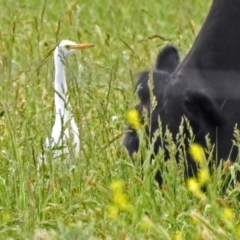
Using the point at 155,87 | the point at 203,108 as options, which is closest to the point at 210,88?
the point at 203,108

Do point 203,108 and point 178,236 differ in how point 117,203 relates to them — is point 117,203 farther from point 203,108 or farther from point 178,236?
point 203,108

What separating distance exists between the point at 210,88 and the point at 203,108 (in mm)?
82

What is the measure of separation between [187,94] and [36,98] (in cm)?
160

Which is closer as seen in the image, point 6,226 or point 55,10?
point 6,226

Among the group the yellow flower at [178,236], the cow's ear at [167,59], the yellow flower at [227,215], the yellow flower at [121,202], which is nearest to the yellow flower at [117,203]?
the yellow flower at [121,202]

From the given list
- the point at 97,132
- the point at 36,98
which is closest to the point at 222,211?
the point at 97,132

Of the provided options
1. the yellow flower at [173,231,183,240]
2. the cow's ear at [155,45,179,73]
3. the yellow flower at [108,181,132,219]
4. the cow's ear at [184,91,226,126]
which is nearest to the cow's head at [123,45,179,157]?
the cow's ear at [155,45,179,73]

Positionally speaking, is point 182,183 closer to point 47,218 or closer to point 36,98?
point 47,218

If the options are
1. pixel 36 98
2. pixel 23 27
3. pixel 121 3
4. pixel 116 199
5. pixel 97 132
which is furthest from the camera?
pixel 121 3

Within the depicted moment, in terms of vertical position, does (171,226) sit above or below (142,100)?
below

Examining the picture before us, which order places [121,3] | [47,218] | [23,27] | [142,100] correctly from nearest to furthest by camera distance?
[47,218]
[142,100]
[23,27]
[121,3]

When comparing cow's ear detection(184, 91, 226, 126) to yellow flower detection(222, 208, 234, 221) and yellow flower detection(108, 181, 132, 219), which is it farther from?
yellow flower detection(222, 208, 234, 221)

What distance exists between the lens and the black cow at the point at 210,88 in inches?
182

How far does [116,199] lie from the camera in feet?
13.3
